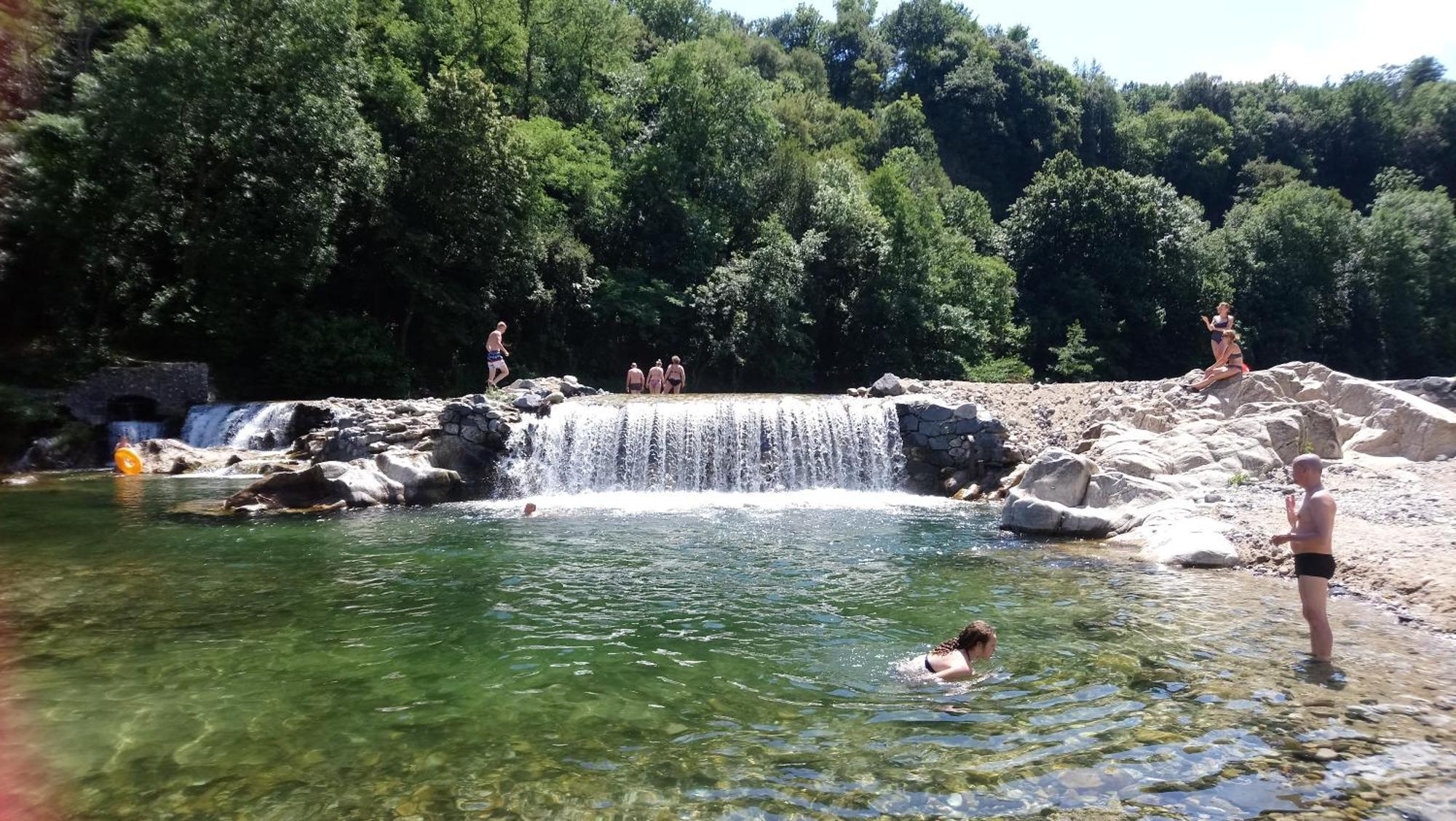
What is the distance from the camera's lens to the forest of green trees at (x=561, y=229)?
72.6 feet

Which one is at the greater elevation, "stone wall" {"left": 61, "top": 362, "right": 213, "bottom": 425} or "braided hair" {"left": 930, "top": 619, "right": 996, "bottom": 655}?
"stone wall" {"left": 61, "top": 362, "right": 213, "bottom": 425}

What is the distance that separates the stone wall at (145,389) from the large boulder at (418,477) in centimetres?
852

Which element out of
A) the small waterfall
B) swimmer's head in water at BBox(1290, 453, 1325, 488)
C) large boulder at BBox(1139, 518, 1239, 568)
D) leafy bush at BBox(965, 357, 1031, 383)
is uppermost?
leafy bush at BBox(965, 357, 1031, 383)

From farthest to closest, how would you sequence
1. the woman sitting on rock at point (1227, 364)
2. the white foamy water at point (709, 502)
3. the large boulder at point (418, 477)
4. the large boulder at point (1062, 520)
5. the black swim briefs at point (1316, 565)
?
the woman sitting on rock at point (1227, 364), the large boulder at point (418, 477), the white foamy water at point (709, 502), the large boulder at point (1062, 520), the black swim briefs at point (1316, 565)

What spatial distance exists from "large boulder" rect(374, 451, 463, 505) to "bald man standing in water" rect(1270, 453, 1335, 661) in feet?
44.2

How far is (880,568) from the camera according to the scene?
9695 mm

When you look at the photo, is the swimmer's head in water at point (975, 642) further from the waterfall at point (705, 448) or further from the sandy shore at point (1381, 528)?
the waterfall at point (705, 448)

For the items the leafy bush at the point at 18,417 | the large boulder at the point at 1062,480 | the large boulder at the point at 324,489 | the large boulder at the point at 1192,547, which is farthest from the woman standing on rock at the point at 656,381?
the large boulder at the point at 1192,547

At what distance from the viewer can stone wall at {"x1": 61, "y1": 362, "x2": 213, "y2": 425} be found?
19.9 m

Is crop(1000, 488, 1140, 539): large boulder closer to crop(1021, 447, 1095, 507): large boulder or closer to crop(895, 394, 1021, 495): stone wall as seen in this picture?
crop(1021, 447, 1095, 507): large boulder

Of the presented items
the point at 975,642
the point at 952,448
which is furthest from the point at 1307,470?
the point at 952,448

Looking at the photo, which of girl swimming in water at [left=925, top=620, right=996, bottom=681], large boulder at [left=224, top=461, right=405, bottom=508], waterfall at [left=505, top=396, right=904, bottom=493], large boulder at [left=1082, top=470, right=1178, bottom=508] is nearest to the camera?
girl swimming in water at [left=925, top=620, right=996, bottom=681]

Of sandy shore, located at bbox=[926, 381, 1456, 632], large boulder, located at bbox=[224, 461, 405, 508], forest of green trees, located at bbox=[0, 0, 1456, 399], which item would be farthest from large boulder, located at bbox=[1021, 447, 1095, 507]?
forest of green trees, located at bbox=[0, 0, 1456, 399]

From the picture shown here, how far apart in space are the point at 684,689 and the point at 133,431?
2024 centimetres
